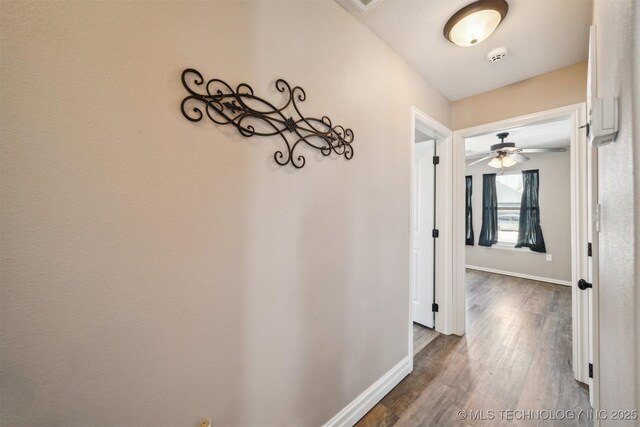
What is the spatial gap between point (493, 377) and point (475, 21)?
2582 mm

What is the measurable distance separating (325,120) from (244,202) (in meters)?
0.66

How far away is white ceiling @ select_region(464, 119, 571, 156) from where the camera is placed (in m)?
3.27

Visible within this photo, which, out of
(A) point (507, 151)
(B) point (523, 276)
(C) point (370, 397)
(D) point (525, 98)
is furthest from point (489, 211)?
(C) point (370, 397)

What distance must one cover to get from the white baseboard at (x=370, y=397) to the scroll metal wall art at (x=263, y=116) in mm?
1491

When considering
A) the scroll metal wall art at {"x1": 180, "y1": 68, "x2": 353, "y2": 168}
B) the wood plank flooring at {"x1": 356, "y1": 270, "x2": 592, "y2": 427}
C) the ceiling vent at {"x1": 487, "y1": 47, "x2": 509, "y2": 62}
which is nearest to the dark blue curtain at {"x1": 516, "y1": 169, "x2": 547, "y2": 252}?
the wood plank flooring at {"x1": 356, "y1": 270, "x2": 592, "y2": 427}

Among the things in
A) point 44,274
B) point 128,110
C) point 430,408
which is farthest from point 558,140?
point 44,274

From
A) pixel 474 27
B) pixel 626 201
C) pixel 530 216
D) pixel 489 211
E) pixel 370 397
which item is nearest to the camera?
pixel 626 201

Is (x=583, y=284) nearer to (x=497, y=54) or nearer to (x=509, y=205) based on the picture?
(x=497, y=54)

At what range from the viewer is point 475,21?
1362 millimetres

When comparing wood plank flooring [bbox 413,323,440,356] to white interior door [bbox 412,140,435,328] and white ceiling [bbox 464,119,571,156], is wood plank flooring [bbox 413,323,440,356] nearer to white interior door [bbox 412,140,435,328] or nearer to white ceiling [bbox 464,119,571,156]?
white interior door [bbox 412,140,435,328]

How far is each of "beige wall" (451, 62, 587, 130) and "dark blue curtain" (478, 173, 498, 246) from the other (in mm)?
3337

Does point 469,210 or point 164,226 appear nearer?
point 164,226

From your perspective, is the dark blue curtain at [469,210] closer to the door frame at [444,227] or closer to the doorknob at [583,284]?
the door frame at [444,227]

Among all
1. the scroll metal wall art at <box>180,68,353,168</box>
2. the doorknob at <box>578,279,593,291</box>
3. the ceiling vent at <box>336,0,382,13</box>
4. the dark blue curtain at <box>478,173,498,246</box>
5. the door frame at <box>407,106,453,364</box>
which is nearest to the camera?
the scroll metal wall art at <box>180,68,353,168</box>
